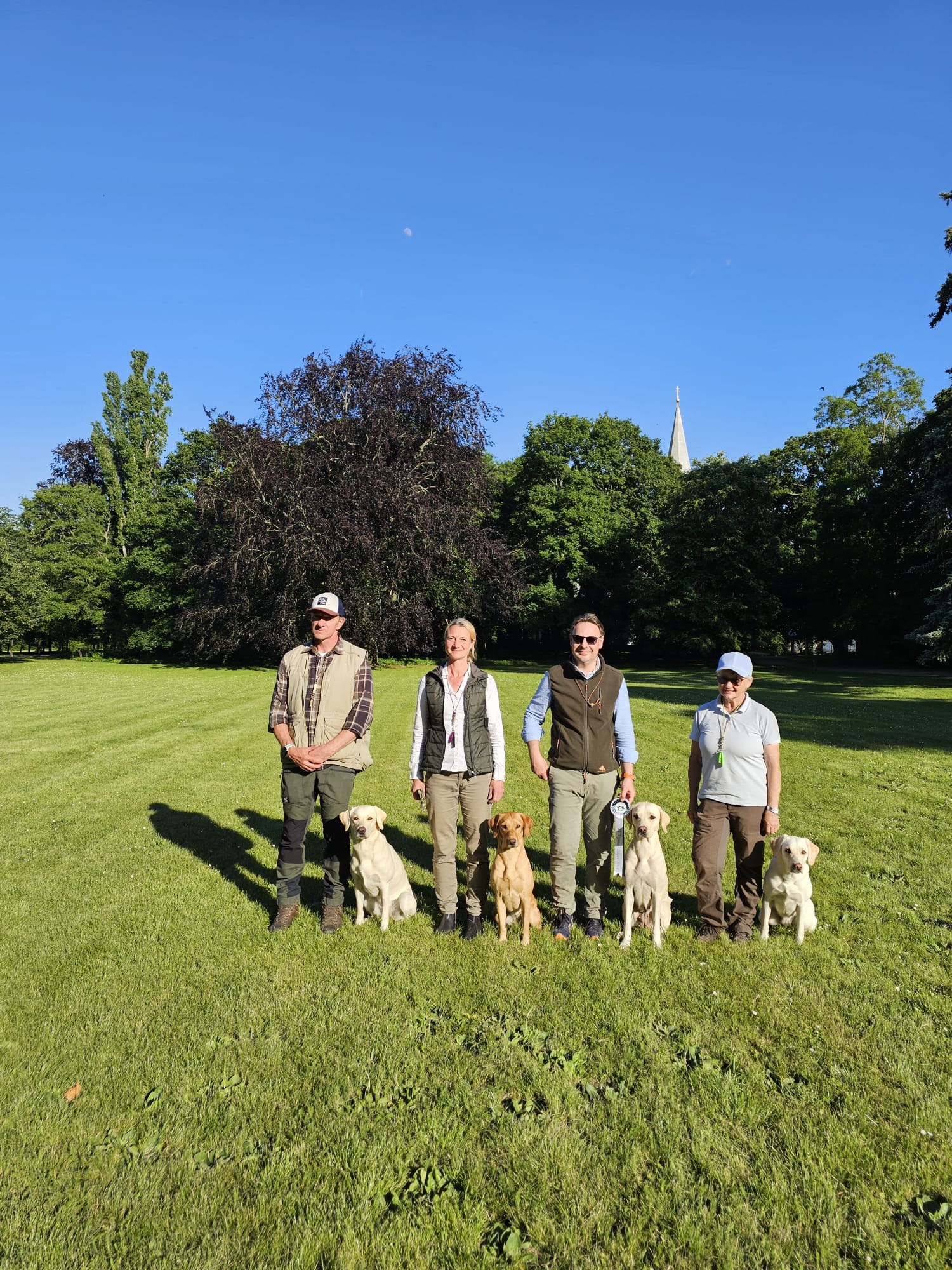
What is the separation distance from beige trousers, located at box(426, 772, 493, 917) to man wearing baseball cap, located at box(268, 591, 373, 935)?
651 millimetres

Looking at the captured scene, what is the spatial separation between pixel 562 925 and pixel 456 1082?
183cm

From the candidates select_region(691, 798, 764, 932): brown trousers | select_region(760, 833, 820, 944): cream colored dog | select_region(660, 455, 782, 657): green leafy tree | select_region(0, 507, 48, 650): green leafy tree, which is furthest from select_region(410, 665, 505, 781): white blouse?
select_region(0, 507, 48, 650): green leafy tree

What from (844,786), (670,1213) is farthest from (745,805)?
(844,786)

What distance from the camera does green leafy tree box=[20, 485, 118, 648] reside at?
1816 inches

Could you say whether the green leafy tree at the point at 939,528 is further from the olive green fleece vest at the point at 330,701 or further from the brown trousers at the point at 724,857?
the olive green fleece vest at the point at 330,701

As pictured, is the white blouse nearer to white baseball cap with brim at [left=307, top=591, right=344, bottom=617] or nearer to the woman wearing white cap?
white baseball cap with brim at [left=307, top=591, right=344, bottom=617]

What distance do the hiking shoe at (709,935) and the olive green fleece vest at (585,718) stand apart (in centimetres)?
135

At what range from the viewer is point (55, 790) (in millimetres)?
10086

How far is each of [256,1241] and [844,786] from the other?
970cm

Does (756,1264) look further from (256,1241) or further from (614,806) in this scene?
(614,806)

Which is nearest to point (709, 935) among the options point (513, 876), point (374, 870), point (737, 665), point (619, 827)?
point (619, 827)

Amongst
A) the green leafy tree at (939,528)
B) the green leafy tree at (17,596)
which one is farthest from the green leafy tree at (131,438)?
the green leafy tree at (939,528)

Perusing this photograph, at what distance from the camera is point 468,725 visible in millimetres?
5113

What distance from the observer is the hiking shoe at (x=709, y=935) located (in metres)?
5.03
